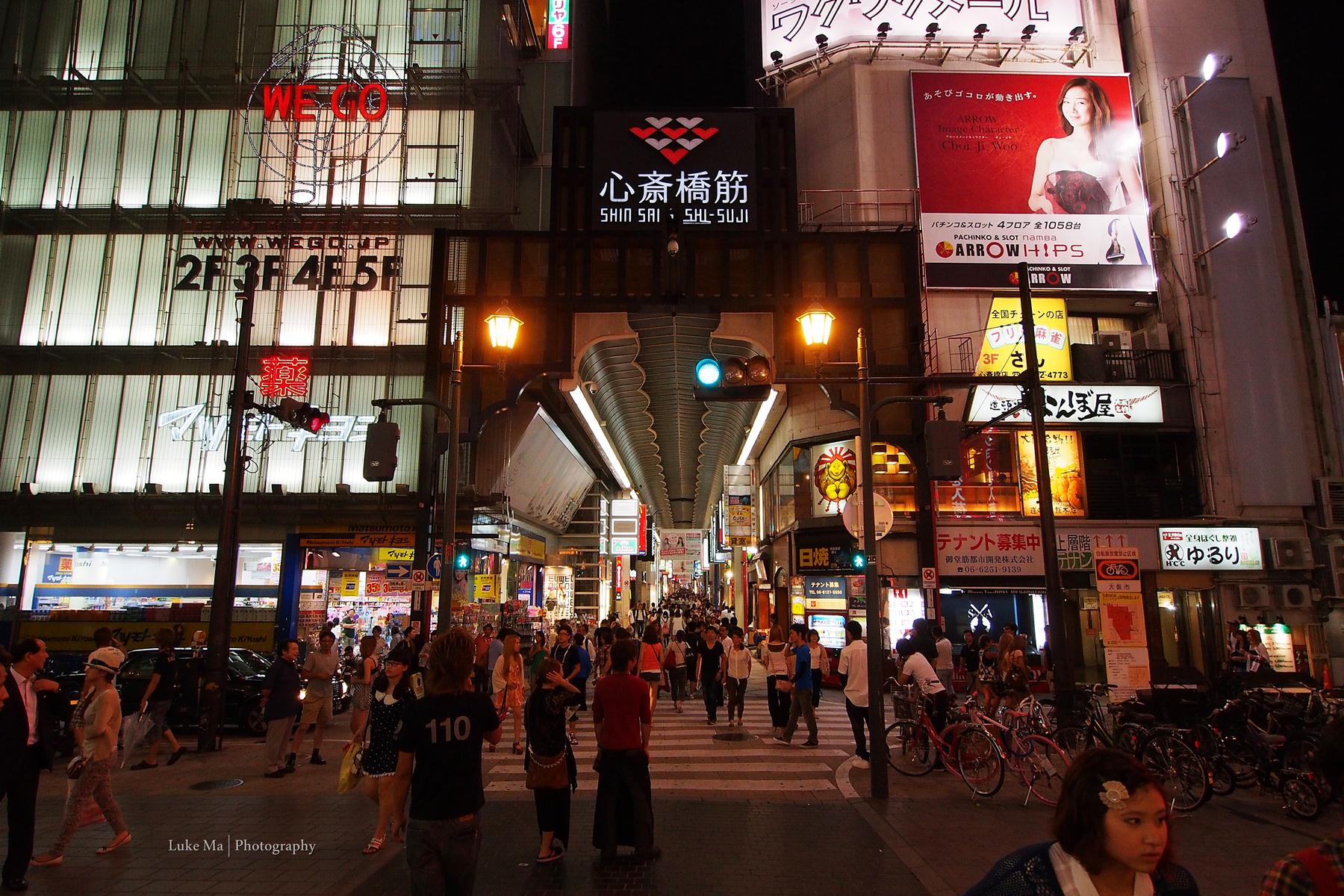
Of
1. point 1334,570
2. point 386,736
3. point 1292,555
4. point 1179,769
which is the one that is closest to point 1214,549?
point 1292,555

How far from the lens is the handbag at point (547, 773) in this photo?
21.5ft

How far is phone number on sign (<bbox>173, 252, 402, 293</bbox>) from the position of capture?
23828 mm

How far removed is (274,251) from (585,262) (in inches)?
425

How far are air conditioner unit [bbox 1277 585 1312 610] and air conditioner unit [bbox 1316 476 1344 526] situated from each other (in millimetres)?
1909

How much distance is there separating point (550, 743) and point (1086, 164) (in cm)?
2335

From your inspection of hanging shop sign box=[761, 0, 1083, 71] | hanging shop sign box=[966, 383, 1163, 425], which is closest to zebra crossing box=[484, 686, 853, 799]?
hanging shop sign box=[966, 383, 1163, 425]

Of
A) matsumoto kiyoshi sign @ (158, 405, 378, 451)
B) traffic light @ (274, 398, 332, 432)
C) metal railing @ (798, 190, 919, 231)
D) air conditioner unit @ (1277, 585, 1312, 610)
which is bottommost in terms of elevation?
air conditioner unit @ (1277, 585, 1312, 610)

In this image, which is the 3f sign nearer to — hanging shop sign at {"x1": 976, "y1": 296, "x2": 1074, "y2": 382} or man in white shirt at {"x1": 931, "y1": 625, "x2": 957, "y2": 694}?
hanging shop sign at {"x1": 976, "y1": 296, "x2": 1074, "y2": 382}

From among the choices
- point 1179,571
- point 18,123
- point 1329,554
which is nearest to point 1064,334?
point 1179,571

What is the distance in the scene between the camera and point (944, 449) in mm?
10328

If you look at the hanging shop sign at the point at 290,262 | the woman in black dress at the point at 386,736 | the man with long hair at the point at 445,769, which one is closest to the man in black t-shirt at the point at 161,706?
the woman in black dress at the point at 386,736

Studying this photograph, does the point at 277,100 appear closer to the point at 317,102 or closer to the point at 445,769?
the point at 317,102

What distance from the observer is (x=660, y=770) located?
10672mm

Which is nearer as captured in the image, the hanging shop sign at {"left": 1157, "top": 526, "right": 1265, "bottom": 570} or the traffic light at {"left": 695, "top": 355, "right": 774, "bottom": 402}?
the traffic light at {"left": 695, "top": 355, "right": 774, "bottom": 402}
